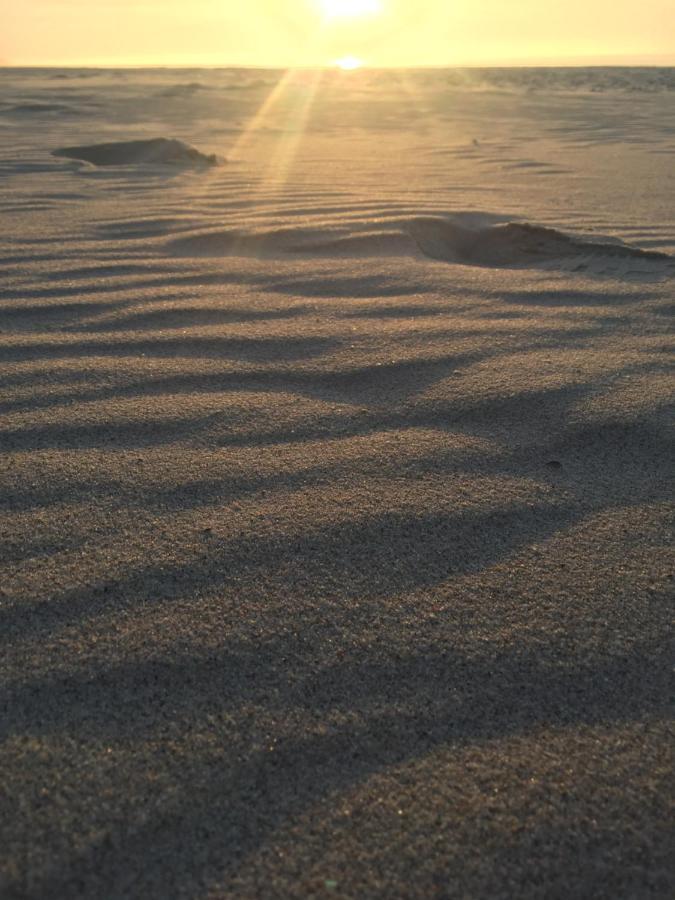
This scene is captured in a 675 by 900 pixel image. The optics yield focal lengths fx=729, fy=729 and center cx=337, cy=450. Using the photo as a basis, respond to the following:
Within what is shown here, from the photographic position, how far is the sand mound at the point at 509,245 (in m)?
2.27

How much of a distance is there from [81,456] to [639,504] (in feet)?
2.86

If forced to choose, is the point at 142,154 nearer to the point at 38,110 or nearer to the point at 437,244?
the point at 437,244

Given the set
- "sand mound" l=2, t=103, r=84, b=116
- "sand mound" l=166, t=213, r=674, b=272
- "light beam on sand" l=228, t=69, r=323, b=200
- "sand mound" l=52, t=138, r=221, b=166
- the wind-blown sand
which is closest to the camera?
the wind-blown sand

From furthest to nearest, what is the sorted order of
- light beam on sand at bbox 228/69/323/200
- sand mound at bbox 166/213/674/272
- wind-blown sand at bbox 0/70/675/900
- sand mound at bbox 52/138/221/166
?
sand mound at bbox 52/138/221/166 < light beam on sand at bbox 228/69/323/200 < sand mound at bbox 166/213/674/272 < wind-blown sand at bbox 0/70/675/900

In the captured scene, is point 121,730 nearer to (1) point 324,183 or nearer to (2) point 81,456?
(2) point 81,456

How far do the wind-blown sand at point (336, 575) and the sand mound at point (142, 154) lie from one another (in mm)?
2155

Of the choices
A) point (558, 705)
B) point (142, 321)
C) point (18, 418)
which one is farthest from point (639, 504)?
point (142, 321)

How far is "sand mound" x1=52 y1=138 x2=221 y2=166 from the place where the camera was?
420cm

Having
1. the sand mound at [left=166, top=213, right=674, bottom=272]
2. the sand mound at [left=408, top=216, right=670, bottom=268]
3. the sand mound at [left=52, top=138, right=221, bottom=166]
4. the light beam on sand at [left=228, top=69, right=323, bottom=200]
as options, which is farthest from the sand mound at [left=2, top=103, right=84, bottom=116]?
the sand mound at [left=408, top=216, right=670, bottom=268]

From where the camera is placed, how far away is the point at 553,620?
86 cm

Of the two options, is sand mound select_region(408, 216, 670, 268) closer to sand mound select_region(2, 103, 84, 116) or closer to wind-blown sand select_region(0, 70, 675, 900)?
wind-blown sand select_region(0, 70, 675, 900)

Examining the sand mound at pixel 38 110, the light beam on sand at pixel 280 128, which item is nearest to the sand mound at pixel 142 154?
the light beam on sand at pixel 280 128

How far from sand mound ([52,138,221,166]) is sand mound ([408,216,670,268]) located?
2117 mm

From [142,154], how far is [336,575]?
4.03 metres
